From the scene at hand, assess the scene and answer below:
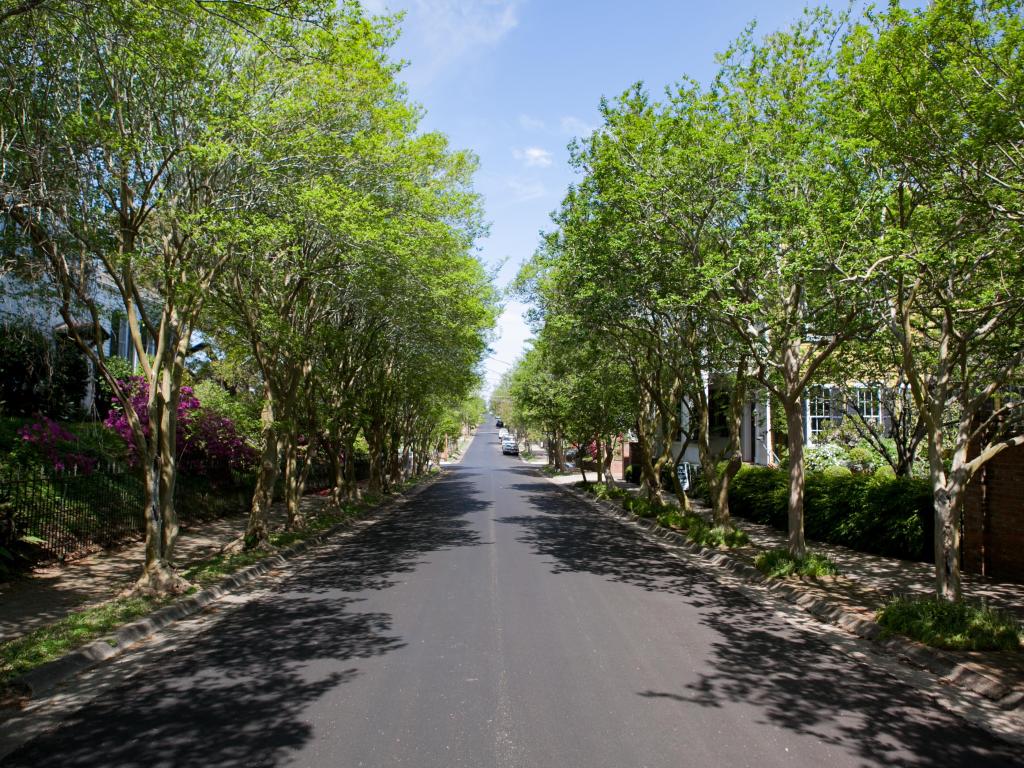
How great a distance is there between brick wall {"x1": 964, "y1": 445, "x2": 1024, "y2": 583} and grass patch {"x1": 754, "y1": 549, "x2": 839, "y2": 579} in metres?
2.18

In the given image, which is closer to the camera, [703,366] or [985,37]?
[985,37]

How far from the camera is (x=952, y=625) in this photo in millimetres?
7348

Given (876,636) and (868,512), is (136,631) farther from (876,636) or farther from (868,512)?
(868,512)

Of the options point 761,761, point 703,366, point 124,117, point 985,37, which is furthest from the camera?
point 703,366

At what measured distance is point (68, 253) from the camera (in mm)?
10758

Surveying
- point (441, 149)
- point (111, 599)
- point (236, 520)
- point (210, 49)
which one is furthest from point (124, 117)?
point (236, 520)

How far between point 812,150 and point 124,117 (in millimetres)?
9259

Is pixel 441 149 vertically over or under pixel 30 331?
over

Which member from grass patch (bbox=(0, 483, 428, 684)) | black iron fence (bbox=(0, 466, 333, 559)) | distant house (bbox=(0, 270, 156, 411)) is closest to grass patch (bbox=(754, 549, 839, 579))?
grass patch (bbox=(0, 483, 428, 684))

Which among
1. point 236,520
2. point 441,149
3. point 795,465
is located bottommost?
point 236,520

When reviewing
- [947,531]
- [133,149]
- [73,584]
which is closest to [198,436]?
[73,584]

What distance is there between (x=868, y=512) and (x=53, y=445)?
1546cm

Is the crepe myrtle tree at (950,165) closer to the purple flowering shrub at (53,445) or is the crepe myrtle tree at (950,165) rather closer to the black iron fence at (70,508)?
the black iron fence at (70,508)

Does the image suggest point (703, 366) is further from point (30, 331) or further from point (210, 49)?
point (30, 331)
